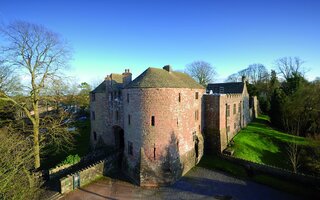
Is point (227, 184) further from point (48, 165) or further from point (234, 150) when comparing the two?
point (48, 165)

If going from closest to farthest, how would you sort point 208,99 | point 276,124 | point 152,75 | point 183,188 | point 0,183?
1. point 0,183
2. point 183,188
3. point 152,75
4. point 208,99
5. point 276,124

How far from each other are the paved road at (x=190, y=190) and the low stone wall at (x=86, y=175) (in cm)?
69

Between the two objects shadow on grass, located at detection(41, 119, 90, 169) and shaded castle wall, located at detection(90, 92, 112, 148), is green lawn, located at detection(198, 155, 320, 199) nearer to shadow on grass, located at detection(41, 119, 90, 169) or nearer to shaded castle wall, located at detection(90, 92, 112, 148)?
shaded castle wall, located at detection(90, 92, 112, 148)

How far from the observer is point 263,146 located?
27.4m

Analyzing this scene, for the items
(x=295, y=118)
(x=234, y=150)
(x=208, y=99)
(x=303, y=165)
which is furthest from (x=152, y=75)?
(x=295, y=118)

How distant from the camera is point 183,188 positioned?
17.4 meters

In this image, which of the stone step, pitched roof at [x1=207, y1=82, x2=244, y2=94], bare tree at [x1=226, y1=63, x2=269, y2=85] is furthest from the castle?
bare tree at [x1=226, y1=63, x2=269, y2=85]

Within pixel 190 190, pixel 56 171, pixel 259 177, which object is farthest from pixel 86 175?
pixel 259 177

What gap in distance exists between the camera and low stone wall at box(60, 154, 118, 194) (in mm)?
16953

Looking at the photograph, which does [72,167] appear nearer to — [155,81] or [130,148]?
[130,148]

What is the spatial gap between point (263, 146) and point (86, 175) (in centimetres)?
2455

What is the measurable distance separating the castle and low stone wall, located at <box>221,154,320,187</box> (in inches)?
128

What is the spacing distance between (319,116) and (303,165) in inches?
492

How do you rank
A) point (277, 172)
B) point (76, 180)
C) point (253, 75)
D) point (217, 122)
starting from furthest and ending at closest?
point (253, 75), point (217, 122), point (277, 172), point (76, 180)
